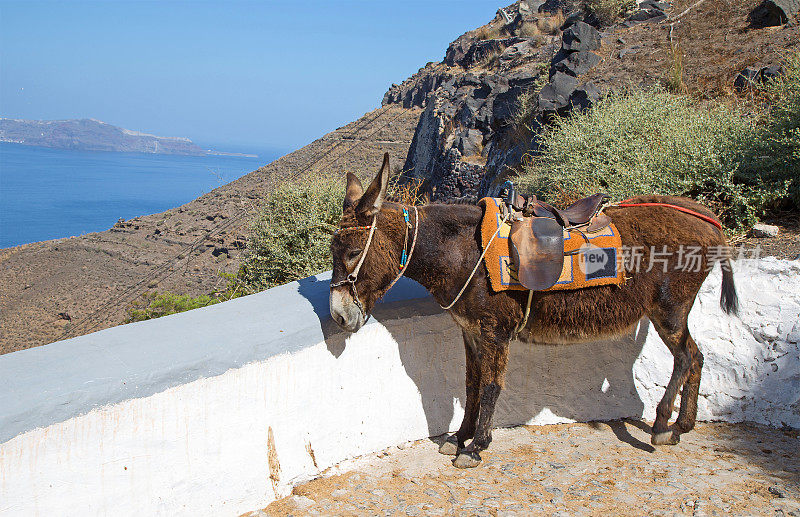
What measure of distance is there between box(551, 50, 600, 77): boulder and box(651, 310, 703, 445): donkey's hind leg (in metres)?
16.2

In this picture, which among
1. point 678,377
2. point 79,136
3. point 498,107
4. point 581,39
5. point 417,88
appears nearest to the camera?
point 678,377

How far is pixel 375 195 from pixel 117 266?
26051 millimetres

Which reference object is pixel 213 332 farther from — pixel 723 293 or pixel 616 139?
pixel 616 139

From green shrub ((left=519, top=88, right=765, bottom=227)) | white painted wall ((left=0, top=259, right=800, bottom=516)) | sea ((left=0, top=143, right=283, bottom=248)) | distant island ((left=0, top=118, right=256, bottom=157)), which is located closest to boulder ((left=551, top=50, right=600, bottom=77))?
green shrub ((left=519, top=88, right=765, bottom=227))

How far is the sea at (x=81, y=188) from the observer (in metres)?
38.4

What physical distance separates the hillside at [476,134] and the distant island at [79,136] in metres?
34.1

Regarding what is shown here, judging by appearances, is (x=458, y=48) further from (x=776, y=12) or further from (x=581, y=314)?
(x=581, y=314)

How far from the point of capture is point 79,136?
218 ft

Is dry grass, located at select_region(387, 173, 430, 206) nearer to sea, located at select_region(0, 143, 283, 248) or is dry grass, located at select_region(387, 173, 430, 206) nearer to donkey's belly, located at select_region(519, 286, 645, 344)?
donkey's belly, located at select_region(519, 286, 645, 344)

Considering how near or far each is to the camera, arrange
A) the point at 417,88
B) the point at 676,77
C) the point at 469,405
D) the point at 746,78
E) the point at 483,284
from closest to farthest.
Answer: the point at 483,284 < the point at 469,405 < the point at 746,78 < the point at 676,77 < the point at 417,88

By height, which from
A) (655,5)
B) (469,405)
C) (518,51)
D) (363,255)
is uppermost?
(655,5)

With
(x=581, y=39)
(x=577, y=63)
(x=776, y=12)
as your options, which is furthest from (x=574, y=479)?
(x=581, y=39)

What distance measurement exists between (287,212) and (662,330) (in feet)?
19.9

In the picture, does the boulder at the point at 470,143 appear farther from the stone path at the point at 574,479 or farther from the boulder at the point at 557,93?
the stone path at the point at 574,479
